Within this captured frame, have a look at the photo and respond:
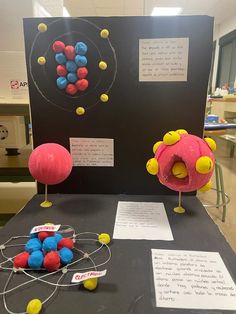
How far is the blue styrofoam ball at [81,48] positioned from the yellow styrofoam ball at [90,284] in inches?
25.9

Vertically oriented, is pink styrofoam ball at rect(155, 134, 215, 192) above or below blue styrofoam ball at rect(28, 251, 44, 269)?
above

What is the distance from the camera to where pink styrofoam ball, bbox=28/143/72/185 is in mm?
697

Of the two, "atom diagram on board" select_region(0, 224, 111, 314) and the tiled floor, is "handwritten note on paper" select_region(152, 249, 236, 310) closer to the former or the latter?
"atom diagram on board" select_region(0, 224, 111, 314)

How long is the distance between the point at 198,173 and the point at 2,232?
540 millimetres

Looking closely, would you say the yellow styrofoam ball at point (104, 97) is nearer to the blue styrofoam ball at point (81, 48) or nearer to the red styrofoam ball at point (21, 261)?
the blue styrofoam ball at point (81, 48)

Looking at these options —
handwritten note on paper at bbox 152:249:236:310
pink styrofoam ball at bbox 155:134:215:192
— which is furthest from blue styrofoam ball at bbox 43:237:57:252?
pink styrofoam ball at bbox 155:134:215:192

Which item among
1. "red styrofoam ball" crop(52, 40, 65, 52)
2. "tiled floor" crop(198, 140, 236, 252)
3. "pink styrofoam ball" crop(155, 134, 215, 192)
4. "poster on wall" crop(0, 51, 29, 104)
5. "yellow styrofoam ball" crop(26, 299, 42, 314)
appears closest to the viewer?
"yellow styrofoam ball" crop(26, 299, 42, 314)

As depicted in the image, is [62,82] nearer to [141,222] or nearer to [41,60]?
[41,60]

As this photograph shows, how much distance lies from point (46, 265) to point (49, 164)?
290mm

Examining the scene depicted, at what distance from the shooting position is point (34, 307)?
40 centimetres

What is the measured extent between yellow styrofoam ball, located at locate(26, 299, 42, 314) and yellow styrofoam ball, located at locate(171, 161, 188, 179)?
43 cm

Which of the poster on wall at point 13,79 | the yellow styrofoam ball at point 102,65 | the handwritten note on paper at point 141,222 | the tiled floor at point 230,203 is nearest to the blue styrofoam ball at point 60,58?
the yellow styrofoam ball at point 102,65

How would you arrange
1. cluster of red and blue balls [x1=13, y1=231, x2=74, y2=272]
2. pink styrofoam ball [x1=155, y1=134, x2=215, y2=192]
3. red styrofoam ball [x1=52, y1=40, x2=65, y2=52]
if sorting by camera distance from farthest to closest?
red styrofoam ball [x1=52, y1=40, x2=65, y2=52], pink styrofoam ball [x1=155, y1=134, x2=215, y2=192], cluster of red and blue balls [x1=13, y1=231, x2=74, y2=272]

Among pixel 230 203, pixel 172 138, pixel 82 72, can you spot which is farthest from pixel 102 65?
pixel 230 203
